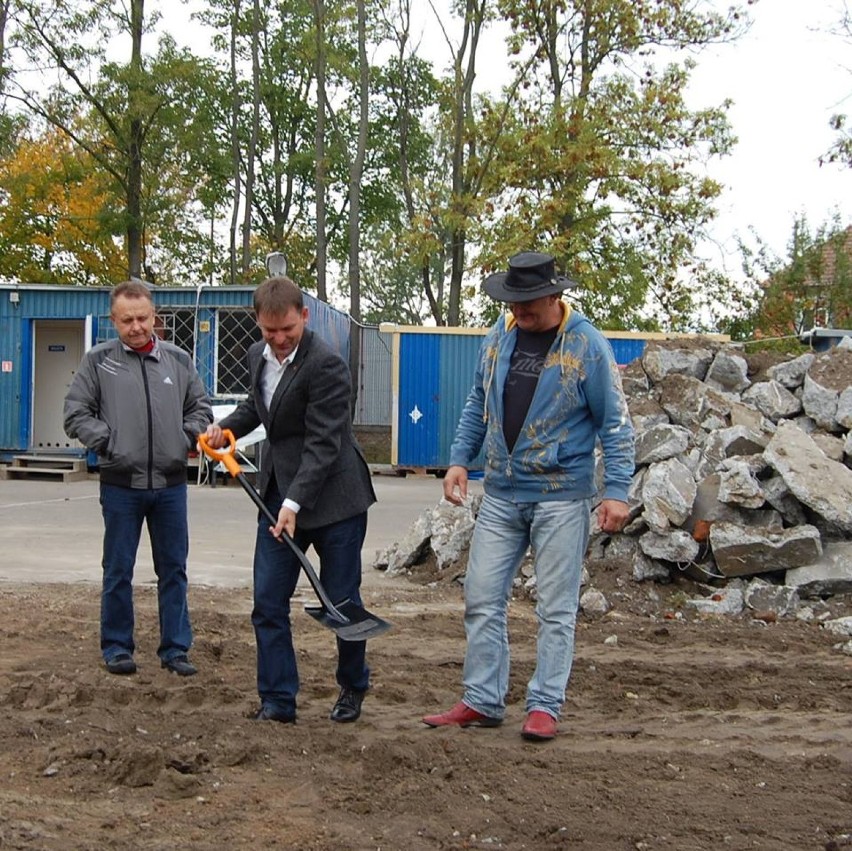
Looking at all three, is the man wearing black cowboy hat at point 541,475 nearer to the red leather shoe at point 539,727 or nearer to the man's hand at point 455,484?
the red leather shoe at point 539,727

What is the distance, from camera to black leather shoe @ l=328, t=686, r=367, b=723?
4664 millimetres

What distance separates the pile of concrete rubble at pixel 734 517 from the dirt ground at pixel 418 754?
3.61 feet

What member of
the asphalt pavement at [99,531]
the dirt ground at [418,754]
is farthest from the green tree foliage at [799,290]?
the dirt ground at [418,754]

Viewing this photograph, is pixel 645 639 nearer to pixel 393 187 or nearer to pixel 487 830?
pixel 487 830

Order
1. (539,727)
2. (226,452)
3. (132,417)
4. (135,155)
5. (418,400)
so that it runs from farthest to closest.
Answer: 1. (135,155)
2. (418,400)
3. (132,417)
4. (226,452)
5. (539,727)

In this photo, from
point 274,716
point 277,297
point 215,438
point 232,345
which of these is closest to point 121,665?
point 274,716

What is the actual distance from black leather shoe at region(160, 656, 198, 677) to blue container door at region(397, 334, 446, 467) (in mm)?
16372

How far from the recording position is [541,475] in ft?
14.9

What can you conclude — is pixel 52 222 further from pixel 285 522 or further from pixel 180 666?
pixel 285 522

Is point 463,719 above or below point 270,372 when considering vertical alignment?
below

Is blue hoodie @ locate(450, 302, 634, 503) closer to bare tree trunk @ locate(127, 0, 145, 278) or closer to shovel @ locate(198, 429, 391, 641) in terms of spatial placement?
shovel @ locate(198, 429, 391, 641)

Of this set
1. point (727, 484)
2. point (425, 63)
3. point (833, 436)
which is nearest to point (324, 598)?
point (727, 484)

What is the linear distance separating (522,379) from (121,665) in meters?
2.43

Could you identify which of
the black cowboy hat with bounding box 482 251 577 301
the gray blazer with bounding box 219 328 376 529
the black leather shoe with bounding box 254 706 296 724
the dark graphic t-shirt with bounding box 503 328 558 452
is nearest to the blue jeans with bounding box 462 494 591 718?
the dark graphic t-shirt with bounding box 503 328 558 452
